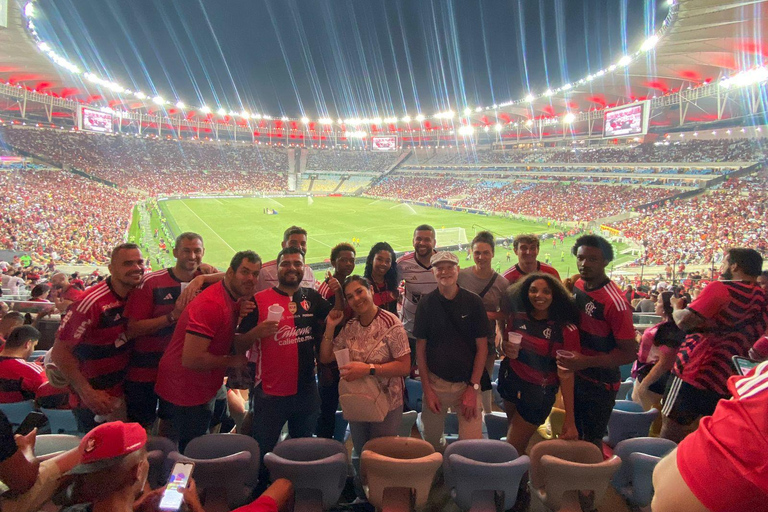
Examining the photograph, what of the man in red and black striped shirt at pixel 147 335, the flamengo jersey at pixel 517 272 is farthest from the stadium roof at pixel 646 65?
the man in red and black striped shirt at pixel 147 335

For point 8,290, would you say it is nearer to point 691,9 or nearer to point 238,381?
point 238,381

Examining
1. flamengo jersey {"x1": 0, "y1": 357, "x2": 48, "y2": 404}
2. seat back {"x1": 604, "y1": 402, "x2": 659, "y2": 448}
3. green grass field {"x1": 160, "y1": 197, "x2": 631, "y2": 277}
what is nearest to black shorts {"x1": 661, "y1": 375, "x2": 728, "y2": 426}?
seat back {"x1": 604, "y1": 402, "x2": 659, "y2": 448}

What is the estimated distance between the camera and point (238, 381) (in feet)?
13.0

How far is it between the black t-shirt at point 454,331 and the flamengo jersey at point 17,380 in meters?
3.87

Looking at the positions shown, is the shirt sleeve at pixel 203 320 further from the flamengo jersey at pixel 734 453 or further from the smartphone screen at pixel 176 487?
the flamengo jersey at pixel 734 453

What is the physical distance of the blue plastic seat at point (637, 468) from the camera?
2934 millimetres

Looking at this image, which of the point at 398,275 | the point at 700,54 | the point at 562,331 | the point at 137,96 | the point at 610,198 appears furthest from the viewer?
the point at 137,96

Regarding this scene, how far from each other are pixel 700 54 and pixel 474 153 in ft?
142

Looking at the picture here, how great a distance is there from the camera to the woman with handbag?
10.8 feet

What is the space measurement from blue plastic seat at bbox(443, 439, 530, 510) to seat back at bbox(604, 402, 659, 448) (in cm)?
146

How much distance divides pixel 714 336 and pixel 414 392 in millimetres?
2798

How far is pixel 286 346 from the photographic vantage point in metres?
3.53

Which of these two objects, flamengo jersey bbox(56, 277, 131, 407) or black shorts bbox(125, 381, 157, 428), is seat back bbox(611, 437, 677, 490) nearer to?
black shorts bbox(125, 381, 157, 428)

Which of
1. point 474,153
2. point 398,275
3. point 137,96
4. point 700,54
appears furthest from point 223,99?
point 398,275
